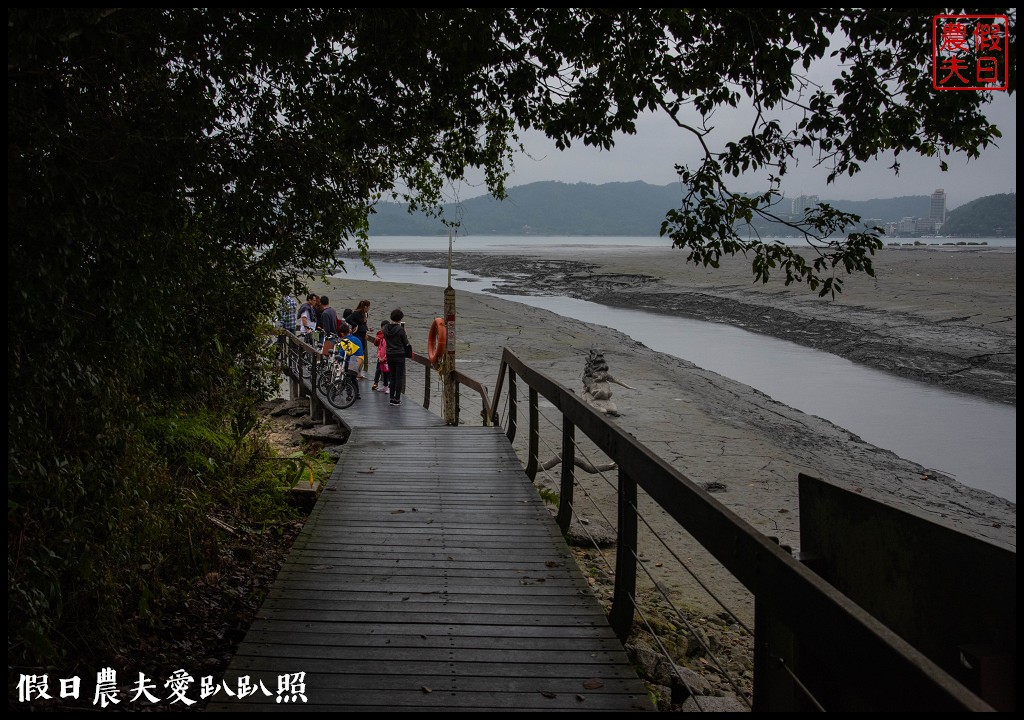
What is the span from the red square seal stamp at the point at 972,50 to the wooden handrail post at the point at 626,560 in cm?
284

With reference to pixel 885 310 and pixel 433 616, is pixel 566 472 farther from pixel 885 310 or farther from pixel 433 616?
pixel 885 310

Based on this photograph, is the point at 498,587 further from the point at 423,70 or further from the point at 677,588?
the point at 677,588

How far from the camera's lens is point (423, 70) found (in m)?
5.51

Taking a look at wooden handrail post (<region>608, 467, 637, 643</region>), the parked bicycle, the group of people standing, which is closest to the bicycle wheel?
the parked bicycle

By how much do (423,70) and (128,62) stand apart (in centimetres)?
206

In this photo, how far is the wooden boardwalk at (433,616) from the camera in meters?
3.46

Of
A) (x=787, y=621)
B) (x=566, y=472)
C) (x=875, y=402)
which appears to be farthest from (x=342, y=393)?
(x=875, y=402)

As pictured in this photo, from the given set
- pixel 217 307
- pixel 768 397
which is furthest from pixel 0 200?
pixel 768 397

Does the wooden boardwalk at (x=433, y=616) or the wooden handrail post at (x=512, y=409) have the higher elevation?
the wooden handrail post at (x=512, y=409)

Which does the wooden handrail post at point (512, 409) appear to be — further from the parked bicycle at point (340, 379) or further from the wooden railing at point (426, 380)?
the parked bicycle at point (340, 379)

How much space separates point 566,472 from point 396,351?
869cm

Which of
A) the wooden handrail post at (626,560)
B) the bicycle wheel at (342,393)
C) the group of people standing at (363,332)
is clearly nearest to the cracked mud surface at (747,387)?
the wooden handrail post at (626,560)

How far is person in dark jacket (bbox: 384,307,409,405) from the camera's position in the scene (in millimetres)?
14070

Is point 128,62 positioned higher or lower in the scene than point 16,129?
higher
